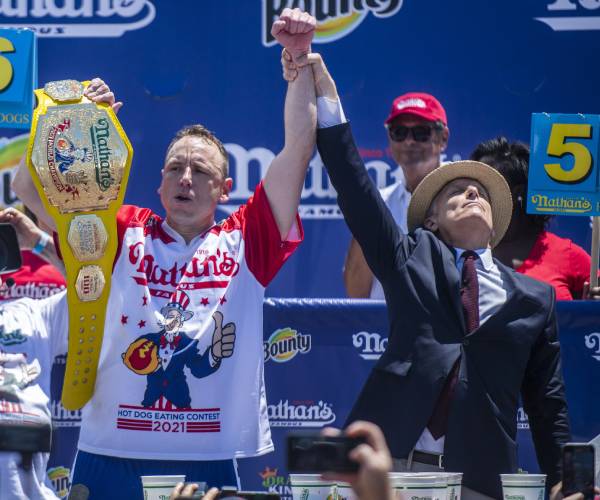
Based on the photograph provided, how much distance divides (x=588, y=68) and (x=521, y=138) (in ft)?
1.50

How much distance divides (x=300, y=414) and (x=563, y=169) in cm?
137

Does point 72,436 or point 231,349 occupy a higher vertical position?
point 231,349

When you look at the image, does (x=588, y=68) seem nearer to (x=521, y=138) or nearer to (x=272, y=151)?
(x=521, y=138)

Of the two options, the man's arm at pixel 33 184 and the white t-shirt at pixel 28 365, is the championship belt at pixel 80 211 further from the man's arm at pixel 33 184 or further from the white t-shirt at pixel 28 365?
the white t-shirt at pixel 28 365

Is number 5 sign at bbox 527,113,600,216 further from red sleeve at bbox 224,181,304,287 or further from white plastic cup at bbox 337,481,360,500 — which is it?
white plastic cup at bbox 337,481,360,500

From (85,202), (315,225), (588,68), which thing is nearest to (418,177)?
(315,225)

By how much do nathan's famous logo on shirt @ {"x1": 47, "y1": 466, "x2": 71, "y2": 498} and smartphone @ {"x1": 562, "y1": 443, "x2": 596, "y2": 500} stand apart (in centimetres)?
215

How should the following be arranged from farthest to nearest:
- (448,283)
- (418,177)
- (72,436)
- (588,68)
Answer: (588,68) < (418,177) < (72,436) < (448,283)

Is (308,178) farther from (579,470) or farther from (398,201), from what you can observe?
(579,470)

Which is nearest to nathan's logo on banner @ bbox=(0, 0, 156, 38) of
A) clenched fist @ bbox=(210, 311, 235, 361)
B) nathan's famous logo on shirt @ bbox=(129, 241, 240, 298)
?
nathan's famous logo on shirt @ bbox=(129, 241, 240, 298)

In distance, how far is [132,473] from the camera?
9.83 feet

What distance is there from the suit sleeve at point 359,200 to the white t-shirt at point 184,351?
0.27 metres

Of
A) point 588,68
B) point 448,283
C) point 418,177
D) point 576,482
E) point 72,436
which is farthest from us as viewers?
point 588,68

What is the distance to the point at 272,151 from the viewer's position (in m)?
5.18
